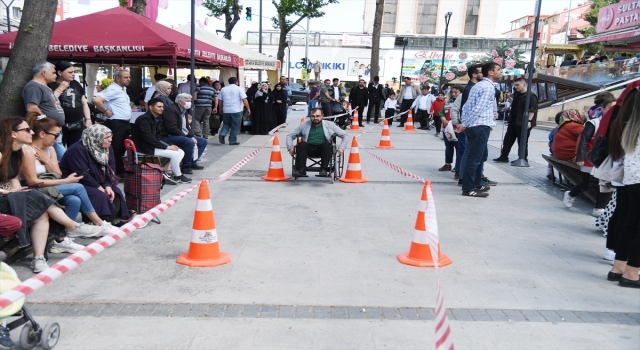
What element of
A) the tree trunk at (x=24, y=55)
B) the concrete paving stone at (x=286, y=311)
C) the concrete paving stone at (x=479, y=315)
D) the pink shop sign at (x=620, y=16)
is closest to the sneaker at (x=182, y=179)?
the tree trunk at (x=24, y=55)

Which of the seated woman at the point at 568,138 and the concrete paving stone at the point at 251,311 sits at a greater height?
the seated woman at the point at 568,138

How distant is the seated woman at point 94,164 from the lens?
5.59 m

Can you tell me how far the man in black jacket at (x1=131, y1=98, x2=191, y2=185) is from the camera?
26.4 feet

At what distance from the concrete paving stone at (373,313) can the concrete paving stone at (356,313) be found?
3 cm

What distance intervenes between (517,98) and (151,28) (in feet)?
25.3

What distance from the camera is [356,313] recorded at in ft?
13.3

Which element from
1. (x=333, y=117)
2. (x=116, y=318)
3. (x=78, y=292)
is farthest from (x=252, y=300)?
(x=333, y=117)

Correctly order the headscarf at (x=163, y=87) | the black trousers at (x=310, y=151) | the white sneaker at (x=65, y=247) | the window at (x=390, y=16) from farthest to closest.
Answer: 1. the window at (x=390, y=16)
2. the headscarf at (x=163, y=87)
3. the black trousers at (x=310, y=151)
4. the white sneaker at (x=65, y=247)

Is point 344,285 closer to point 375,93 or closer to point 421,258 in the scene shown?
point 421,258

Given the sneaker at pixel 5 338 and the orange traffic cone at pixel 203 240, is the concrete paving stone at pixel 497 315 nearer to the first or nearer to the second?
the orange traffic cone at pixel 203 240

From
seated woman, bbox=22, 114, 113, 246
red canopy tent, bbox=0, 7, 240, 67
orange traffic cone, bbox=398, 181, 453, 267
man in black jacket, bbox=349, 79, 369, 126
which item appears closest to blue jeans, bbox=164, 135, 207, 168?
red canopy tent, bbox=0, 7, 240, 67

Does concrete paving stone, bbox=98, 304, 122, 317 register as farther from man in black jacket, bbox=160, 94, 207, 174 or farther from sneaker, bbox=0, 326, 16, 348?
man in black jacket, bbox=160, 94, 207, 174

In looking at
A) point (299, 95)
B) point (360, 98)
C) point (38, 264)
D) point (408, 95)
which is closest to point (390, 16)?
point (299, 95)

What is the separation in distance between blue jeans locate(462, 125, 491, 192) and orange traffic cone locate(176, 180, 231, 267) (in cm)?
442
